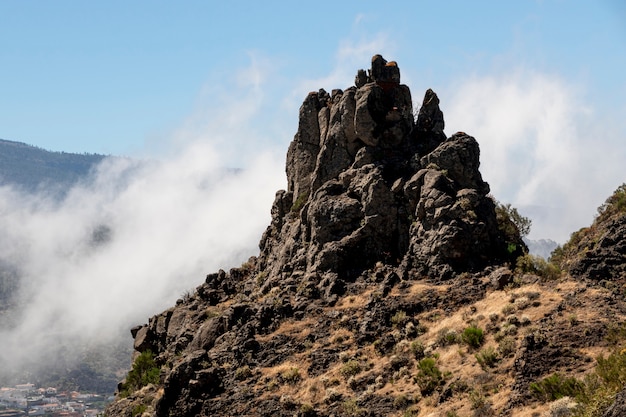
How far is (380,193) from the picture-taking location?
166ft

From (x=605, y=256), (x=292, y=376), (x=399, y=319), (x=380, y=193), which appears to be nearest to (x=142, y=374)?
(x=292, y=376)

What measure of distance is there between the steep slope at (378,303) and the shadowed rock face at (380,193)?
120 mm

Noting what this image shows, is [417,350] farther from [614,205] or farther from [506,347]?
[614,205]

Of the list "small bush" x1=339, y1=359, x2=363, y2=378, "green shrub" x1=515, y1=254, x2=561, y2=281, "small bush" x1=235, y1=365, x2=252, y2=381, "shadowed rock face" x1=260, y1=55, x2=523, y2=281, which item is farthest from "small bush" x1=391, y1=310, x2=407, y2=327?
"small bush" x1=235, y1=365, x2=252, y2=381

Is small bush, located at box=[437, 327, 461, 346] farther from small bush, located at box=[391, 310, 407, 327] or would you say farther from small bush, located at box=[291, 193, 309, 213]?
small bush, located at box=[291, 193, 309, 213]

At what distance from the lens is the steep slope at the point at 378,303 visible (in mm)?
34781

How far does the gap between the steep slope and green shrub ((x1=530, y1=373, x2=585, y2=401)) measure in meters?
0.29

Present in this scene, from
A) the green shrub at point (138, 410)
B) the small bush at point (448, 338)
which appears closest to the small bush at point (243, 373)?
the green shrub at point (138, 410)

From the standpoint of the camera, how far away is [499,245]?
156ft

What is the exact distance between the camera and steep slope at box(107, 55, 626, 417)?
114 ft

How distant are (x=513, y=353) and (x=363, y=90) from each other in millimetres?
29426

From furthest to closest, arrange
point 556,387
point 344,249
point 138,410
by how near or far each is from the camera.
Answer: point 138,410
point 344,249
point 556,387

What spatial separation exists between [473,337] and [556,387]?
26.5 feet

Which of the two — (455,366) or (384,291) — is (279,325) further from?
(455,366)
